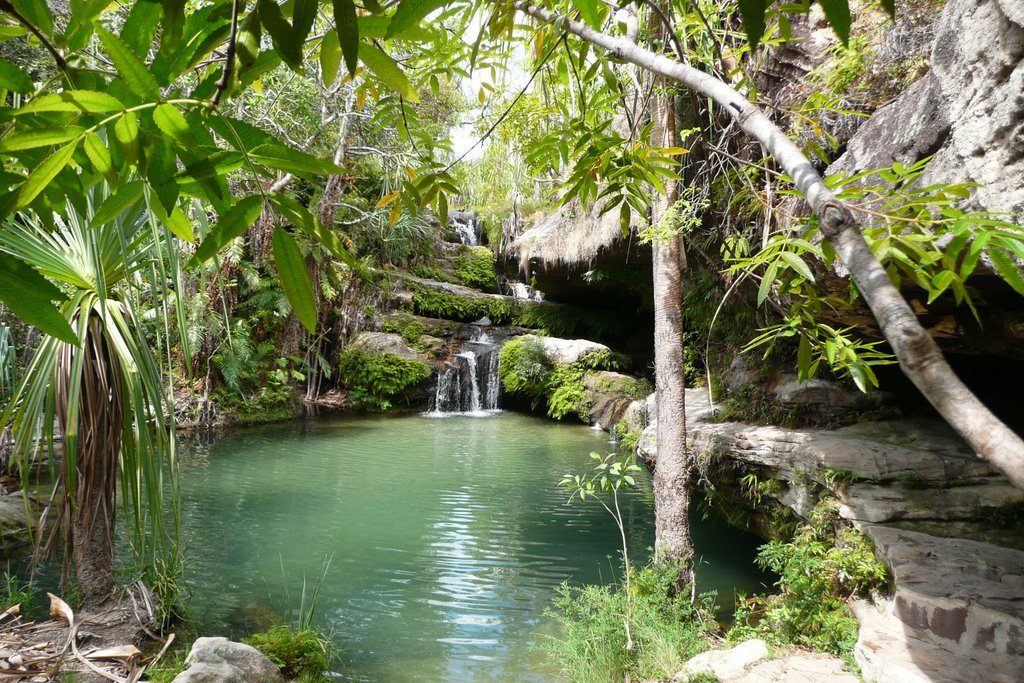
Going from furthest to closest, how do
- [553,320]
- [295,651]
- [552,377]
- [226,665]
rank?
[553,320]
[552,377]
[295,651]
[226,665]

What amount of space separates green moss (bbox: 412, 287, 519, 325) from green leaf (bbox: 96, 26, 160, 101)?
1484 centimetres

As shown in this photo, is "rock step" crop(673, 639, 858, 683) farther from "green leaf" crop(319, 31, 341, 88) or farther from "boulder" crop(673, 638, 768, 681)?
"green leaf" crop(319, 31, 341, 88)

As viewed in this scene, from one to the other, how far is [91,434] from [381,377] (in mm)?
10364

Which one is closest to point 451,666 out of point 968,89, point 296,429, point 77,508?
point 77,508

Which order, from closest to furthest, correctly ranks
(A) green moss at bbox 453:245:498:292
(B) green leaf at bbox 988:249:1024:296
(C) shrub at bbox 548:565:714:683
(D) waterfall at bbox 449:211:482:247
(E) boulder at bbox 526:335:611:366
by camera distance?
1. (B) green leaf at bbox 988:249:1024:296
2. (C) shrub at bbox 548:565:714:683
3. (E) boulder at bbox 526:335:611:366
4. (A) green moss at bbox 453:245:498:292
5. (D) waterfall at bbox 449:211:482:247

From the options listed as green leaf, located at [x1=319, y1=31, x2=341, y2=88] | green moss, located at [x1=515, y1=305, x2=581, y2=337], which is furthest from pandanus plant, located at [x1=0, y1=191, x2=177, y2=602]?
green moss, located at [x1=515, y1=305, x2=581, y2=337]

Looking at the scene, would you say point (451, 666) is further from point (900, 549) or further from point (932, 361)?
point (932, 361)

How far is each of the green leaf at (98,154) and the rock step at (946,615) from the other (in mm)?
3273

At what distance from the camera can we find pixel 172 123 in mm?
673

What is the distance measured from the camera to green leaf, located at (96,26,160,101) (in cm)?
72

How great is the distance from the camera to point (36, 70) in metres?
8.75

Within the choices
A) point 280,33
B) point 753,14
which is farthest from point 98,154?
point 753,14

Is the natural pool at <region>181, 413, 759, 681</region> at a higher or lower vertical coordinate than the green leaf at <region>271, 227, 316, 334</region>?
lower

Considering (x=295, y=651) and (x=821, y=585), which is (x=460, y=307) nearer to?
(x=295, y=651)
